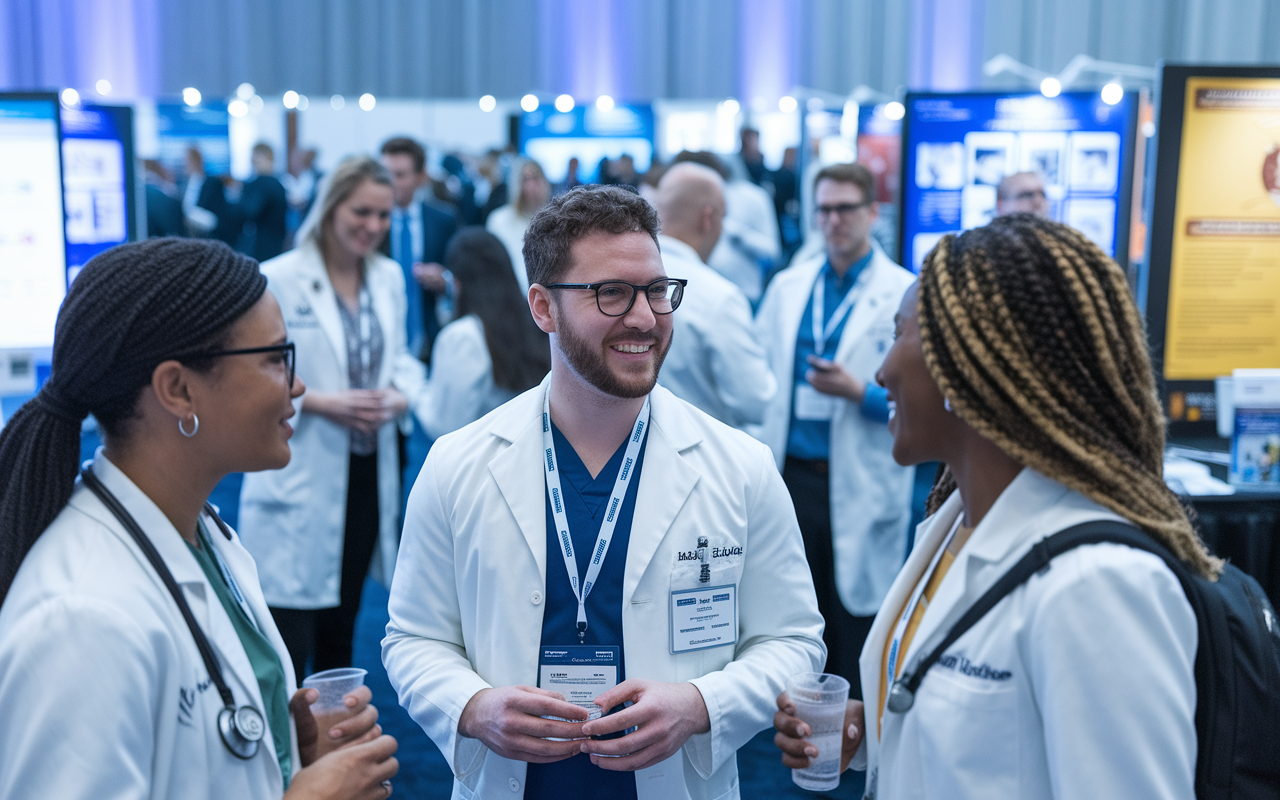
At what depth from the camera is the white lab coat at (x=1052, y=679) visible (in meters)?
1.02

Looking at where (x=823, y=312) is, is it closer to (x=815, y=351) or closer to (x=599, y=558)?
(x=815, y=351)

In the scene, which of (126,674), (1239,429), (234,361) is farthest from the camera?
(1239,429)

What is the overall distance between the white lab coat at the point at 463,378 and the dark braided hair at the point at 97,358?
2.13 meters

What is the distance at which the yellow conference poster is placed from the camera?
3.50 m

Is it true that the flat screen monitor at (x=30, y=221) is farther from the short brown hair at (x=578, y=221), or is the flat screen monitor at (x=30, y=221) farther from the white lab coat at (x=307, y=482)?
the short brown hair at (x=578, y=221)

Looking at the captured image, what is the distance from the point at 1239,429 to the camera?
122 inches

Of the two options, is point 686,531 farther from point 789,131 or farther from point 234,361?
point 789,131

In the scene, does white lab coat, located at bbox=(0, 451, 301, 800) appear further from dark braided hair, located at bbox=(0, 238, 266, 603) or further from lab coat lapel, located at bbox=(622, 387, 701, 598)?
lab coat lapel, located at bbox=(622, 387, 701, 598)

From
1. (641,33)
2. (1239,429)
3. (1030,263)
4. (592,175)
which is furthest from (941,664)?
(641,33)

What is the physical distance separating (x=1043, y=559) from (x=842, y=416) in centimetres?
244

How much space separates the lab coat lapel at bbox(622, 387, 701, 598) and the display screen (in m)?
2.68

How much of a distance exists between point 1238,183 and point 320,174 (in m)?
10.8

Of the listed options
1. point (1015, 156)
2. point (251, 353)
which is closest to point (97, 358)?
point (251, 353)

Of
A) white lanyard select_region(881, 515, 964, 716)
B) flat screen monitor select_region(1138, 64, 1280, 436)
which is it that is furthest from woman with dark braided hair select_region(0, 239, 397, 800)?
flat screen monitor select_region(1138, 64, 1280, 436)
